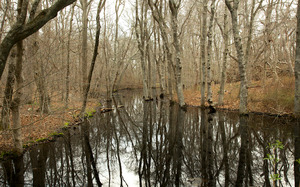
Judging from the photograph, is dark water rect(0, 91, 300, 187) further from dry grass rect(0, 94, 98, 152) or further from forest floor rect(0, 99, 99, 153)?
dry grass rect(0, 94, 98, 152)

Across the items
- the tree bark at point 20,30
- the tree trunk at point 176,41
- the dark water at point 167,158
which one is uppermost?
the tree trunk at point 176,41

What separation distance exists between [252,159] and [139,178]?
2967mm

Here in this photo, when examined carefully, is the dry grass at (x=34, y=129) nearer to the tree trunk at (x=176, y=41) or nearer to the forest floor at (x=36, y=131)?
the forest floor at (x=36, y=131)

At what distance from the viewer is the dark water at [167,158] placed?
435cm

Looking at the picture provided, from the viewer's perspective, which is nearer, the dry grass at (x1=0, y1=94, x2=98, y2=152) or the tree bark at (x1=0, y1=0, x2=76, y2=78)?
the tree bark at (x1=0, y1=0, x2=76, y2=78)

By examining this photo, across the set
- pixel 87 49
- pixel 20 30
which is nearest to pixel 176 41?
pixel 87 49

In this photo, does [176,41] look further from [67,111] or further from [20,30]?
A: [20,30]

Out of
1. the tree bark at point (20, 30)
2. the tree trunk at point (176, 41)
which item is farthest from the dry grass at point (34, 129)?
the tree trunk at point (176, 41)

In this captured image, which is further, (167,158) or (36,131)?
(36,131)

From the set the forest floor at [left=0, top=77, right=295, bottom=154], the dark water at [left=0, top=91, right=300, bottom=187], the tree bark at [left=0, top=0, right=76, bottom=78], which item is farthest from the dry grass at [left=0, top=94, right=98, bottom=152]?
the tree bark at [left=0, top=0, right=76, bottom=78]

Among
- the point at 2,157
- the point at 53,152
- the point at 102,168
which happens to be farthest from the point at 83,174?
the point at 2,157

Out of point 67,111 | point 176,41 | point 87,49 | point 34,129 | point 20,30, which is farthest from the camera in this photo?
point 87,49

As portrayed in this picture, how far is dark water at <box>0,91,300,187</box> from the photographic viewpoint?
4.35m

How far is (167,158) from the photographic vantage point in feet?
18.2
